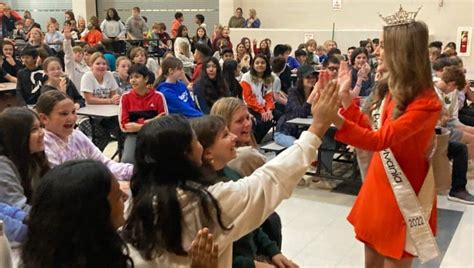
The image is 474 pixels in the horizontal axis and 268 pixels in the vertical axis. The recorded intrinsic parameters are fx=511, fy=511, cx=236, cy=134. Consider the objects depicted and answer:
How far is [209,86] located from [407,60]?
4.28 metres

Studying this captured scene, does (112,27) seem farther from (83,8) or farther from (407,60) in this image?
(407,60)

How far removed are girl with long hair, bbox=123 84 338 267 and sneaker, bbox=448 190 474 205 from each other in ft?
12.0

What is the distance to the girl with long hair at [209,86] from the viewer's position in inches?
239

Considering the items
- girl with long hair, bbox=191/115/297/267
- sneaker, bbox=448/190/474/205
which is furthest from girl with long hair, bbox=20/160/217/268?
sneaker, bbox=448/190/474/205

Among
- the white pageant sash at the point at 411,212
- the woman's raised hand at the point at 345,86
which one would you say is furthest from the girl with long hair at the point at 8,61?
the white pageant sash at the point at 411,212

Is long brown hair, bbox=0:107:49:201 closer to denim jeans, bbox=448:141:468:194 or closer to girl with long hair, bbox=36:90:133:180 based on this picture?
girl with long hair, bbox=36:90:133:180

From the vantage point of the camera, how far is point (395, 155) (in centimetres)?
216

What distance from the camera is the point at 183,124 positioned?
5.49 feet

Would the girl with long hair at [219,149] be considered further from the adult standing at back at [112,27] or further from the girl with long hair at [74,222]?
the adult standing at back at [112,27]

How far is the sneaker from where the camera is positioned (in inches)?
188

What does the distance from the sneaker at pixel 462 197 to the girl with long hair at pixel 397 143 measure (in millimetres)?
2765

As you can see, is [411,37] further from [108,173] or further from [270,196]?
[108,173]

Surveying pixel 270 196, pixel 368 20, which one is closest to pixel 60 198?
pixel 270 196

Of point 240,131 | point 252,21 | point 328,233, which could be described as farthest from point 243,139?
point 252,21
